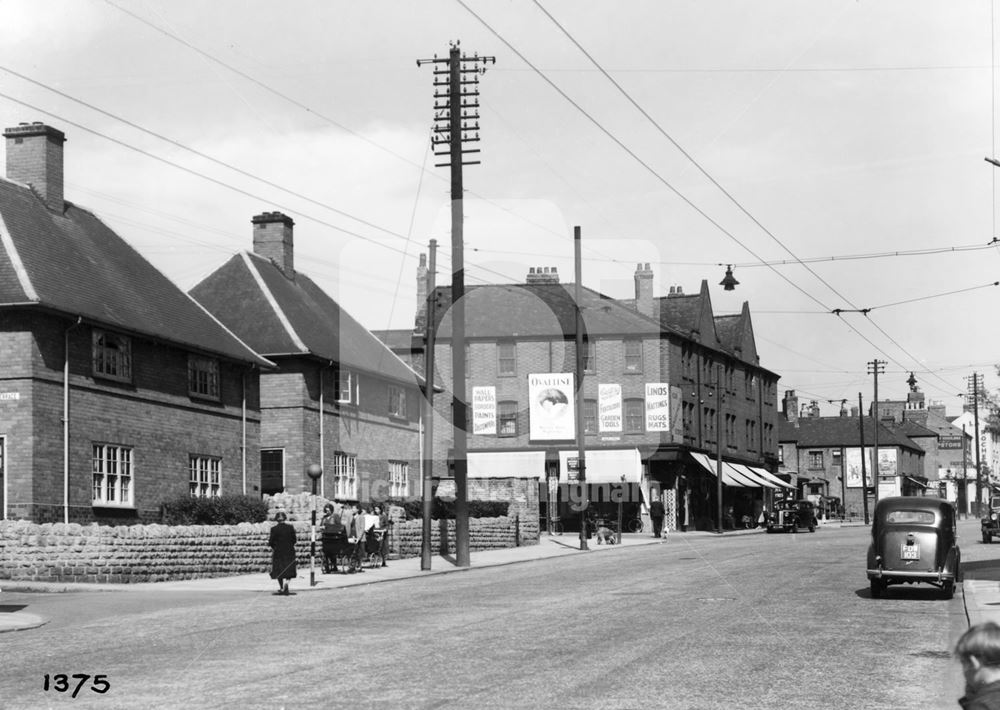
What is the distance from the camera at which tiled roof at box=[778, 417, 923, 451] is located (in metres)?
114

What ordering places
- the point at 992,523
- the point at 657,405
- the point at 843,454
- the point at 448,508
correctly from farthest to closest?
the point at 843,454, the point at 657,405, the point at 992,523, the point at 448,508

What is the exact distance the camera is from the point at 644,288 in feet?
234

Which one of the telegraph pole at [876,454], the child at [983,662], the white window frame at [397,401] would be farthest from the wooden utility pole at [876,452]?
the child at [983,662]

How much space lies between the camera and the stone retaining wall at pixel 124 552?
27.3m

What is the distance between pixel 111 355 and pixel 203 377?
17.6 feet

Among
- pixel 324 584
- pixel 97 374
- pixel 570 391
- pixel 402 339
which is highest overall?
pixel 402 339

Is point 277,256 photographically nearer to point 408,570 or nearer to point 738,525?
point 408,570

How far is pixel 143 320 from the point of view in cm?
3691

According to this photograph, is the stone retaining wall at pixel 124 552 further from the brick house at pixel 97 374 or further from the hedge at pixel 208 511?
the brick house at pixel 97 374

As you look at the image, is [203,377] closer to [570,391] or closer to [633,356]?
[570,391]

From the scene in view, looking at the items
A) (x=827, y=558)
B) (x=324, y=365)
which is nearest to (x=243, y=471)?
(x=324, y=365)

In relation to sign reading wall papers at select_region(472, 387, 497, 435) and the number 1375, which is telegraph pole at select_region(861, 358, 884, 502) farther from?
the number 1375

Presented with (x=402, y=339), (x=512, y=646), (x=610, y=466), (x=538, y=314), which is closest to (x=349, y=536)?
(x=512, y=646)

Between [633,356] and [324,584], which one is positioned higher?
[633,356]
